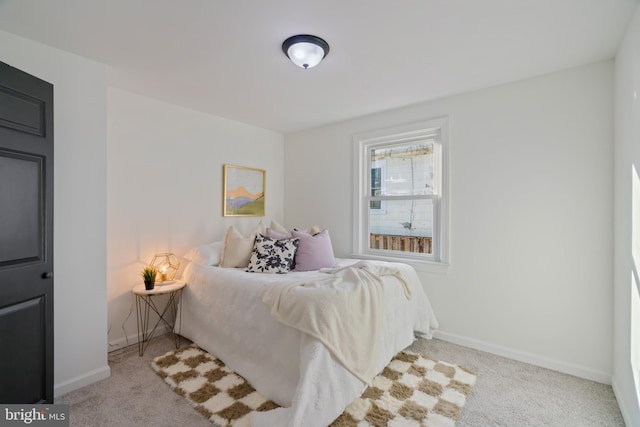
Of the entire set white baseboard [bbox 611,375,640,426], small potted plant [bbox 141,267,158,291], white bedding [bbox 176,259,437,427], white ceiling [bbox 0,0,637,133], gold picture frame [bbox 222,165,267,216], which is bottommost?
white baseboard [bbox 611,375,640,426]

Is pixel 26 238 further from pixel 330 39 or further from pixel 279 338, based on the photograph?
pixel 330 39

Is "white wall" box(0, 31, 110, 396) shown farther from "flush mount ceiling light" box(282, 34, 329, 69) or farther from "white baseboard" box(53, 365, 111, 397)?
"flush mount ceiling light" box(282, 34, 329, 69)

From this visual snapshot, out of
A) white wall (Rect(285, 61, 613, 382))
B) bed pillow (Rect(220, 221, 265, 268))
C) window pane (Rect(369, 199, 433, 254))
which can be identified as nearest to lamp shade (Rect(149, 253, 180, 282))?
bed pillow (Rect(220, 221, 265, 268))

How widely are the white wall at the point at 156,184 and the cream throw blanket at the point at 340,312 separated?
1587 mm

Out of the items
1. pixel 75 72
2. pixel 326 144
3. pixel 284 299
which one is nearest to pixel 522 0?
→ pixel 284 299

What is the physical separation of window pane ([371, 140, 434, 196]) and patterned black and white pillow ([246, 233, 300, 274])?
1.32 meters

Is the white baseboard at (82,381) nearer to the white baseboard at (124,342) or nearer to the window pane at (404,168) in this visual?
the white baseboard at (124,342)

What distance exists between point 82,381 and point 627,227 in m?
3.82

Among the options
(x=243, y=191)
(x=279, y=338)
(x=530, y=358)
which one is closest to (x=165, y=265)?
(x=243, y=191)

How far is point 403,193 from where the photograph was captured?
11.4ft

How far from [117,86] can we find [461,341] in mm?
4023

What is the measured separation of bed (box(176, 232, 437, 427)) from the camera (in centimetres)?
171

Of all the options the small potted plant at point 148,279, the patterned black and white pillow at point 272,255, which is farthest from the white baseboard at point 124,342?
the patterned black and white pillow at point 272,255

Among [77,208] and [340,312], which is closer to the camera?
[340,312]
